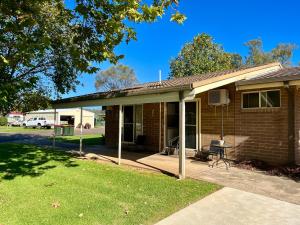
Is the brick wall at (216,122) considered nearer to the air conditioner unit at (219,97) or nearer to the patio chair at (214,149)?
the air conditioner unit at (219,97)

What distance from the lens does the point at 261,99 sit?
9.81 metres

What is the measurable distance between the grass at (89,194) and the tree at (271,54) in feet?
126

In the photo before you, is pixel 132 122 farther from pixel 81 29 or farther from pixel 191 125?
pixel 81 29

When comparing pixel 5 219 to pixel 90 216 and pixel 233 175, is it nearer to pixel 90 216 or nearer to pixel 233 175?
pixel 90 216

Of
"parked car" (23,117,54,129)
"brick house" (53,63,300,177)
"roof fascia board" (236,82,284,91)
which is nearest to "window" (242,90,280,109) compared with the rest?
"brick house" (53,63,300,177)

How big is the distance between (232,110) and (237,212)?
557cm

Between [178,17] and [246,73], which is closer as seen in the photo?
[178,17]

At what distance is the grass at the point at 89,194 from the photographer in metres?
5.53

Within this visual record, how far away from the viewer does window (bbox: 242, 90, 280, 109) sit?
372 inches

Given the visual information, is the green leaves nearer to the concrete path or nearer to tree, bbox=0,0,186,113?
tree, bbox=0,0,186,113

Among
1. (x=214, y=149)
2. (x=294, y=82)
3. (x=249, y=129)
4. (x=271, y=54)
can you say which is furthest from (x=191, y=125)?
(x=271, y=54)

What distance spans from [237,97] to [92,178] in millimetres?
5963

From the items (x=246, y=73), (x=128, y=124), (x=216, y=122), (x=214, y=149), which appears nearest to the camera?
(x=246, y=73)

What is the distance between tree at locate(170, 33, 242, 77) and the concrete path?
30.0 meters
